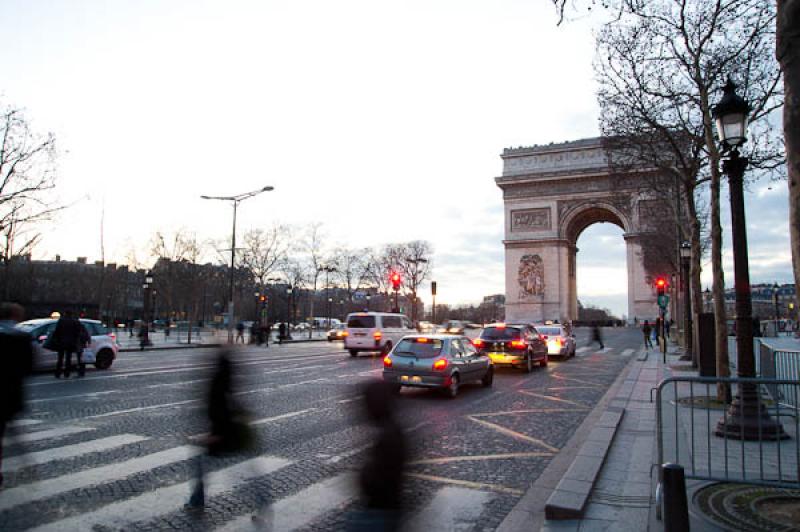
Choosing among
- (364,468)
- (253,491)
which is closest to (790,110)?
(364,468)

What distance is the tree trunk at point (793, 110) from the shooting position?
5.01 meters

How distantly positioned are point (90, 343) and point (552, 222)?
180ft

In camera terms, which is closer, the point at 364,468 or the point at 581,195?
the point at 364,468

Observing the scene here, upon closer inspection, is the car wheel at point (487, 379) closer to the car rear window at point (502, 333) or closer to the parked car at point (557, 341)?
the car rear window at point (502, 333)

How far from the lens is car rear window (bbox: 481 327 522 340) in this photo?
1992cm

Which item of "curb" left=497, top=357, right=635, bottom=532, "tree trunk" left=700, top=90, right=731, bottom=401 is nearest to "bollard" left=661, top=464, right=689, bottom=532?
"curb" left=497, top=357, right=635, bottom=532

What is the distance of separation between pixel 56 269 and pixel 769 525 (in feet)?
341

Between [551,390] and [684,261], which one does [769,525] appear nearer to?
[551,390]

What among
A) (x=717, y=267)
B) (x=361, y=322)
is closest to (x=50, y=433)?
(x=717, y=267)

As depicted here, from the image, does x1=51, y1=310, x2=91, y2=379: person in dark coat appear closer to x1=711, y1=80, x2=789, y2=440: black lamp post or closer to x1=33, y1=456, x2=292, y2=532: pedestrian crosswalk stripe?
x1=33, y1=456, x2=292, y2=532: pedestrian crosswalk stripe

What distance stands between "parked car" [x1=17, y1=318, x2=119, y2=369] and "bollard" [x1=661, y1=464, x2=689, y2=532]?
17036 mm

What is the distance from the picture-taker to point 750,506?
5.18m

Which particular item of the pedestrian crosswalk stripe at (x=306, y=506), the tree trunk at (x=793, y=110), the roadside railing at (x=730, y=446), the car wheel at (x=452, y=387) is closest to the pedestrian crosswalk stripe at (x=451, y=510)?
the pedestrian crosswalk stripe at (x=306, y=506)

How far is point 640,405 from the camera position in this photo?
1228 centimetres
